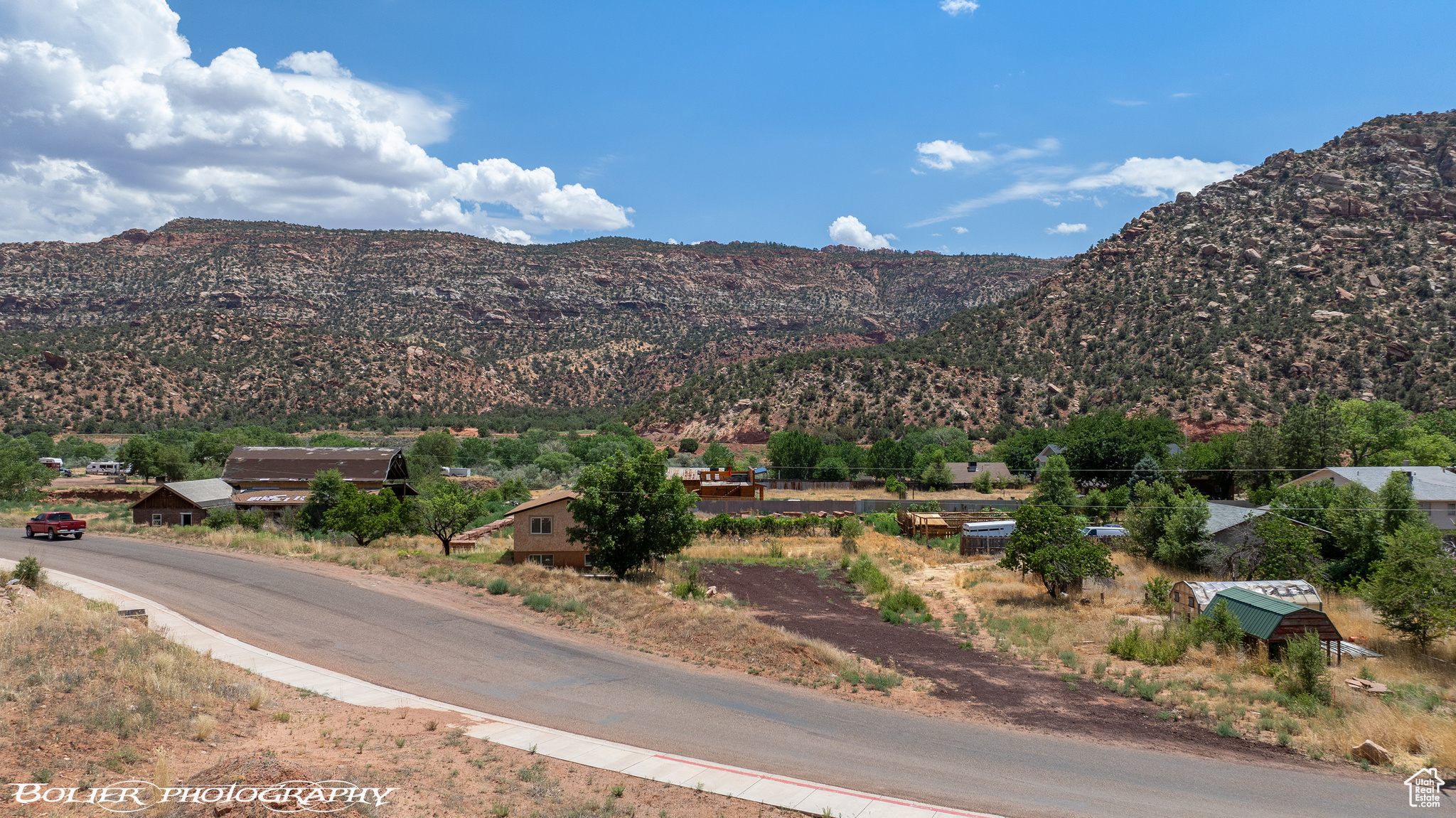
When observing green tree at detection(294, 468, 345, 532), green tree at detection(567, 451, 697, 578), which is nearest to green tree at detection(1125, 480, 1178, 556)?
green tree at detection(567, 451, 697, 578)

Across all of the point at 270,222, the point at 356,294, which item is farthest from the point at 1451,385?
the point at 270,222

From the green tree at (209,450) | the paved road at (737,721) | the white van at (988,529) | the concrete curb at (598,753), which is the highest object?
the green tree at (209,450)

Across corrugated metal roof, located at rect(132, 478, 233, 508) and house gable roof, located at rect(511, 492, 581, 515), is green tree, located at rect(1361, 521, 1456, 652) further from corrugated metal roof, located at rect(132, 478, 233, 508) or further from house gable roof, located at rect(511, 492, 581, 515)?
corrugated metal roof, located at rect(132, 478, 233, 508)

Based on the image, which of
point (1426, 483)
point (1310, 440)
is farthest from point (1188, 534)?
point (1310, 440)

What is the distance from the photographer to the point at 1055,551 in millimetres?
28547

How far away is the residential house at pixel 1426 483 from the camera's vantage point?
112 feet

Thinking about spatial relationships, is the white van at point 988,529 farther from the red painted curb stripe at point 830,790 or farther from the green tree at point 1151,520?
the red painted curb stripe at point 830,790

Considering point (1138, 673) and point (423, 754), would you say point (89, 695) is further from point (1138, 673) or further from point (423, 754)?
point (1138, 673)

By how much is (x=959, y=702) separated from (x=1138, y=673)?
5.84 m

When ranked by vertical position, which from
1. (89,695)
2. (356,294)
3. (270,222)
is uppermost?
(270,222)

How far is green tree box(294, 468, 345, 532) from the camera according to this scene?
40031 mm

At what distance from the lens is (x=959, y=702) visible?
1599cm

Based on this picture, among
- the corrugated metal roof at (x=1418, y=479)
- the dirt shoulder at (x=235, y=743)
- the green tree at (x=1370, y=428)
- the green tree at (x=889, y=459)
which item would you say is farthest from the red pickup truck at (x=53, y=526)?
the green tree at (x=1370, y=428)

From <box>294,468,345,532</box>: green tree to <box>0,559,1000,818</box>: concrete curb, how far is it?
78.7ft
